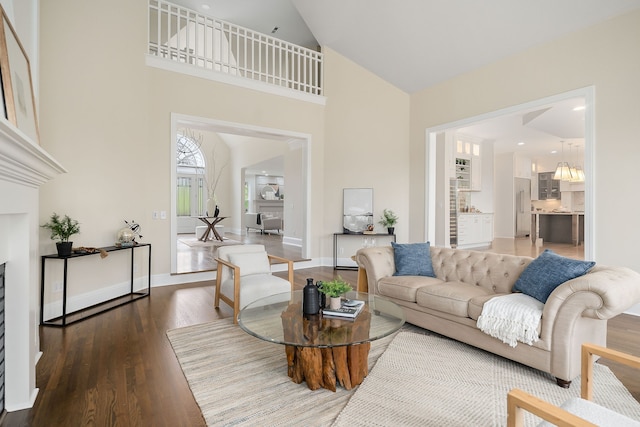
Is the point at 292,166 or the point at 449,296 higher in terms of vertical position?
the point at 292,166

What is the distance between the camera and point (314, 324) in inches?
85.7

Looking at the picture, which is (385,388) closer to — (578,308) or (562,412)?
(562,412)

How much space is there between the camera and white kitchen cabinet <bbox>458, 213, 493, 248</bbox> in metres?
8.74

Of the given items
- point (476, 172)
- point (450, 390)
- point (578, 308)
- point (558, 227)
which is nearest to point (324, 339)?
point (450, 390)

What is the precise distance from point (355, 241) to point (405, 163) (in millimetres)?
1876

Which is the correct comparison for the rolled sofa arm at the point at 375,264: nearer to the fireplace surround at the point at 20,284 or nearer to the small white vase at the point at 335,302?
the small white vase at the point at 335,302

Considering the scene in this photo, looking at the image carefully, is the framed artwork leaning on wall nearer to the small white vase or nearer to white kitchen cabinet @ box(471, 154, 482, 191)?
the small white vase

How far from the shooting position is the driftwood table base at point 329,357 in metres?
2.06

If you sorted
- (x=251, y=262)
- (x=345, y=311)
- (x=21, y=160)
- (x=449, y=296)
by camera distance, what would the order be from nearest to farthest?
(x=21, y=160) < (x=345, y=311) < (x=449, y=296) < (x=251, y=262)

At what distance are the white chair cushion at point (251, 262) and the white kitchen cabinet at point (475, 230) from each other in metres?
6.34

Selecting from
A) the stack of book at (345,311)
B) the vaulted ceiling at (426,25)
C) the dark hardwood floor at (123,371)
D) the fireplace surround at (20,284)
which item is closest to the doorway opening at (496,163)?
the vaulted ceiling at (426,25)

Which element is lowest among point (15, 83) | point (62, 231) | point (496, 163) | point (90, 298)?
point (90, 298)

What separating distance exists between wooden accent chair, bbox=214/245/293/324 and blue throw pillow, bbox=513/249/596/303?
7.22 feet

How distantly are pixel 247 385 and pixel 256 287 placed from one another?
125 centimetres
